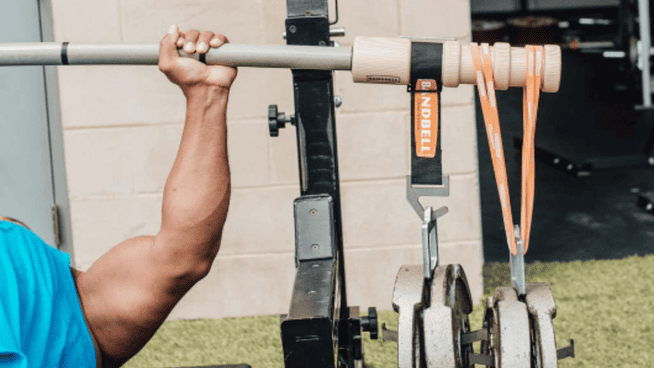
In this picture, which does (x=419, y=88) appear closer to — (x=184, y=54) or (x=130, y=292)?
(x=184, y=54)

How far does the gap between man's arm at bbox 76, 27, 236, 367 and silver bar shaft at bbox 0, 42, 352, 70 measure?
2cm

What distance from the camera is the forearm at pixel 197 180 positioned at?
3.60 ft

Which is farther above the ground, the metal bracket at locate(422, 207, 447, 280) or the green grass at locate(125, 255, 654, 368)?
the metal bracket at locate(422, 207, 447, 280)

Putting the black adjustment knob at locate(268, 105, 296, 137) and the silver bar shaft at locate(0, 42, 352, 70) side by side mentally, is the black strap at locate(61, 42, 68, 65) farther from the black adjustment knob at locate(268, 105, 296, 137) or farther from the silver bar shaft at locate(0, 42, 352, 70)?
the black adjustment knob at locate(268, 105, 296, 137)

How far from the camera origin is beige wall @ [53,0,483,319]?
2512mm

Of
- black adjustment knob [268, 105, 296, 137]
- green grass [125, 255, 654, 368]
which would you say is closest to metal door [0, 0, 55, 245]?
green grass [125, 255, 654, 368]

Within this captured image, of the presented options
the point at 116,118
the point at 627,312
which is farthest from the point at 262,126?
the point at 627,312

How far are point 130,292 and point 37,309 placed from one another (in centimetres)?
14

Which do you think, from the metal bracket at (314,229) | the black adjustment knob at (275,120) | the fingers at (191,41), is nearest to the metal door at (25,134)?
the black adjustment knob at (275,120)

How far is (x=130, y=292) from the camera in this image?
1165mm

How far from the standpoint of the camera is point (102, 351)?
1226 mm

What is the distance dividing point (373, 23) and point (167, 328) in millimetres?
1270

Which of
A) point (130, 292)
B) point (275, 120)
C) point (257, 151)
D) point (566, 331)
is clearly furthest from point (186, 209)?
point (566, 331)

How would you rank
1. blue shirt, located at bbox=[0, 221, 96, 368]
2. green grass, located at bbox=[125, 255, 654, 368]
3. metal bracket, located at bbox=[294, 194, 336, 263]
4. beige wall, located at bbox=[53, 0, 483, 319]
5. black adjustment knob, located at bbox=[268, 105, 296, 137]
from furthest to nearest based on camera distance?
beige wall, located at bbox=[53, 0, 483, 319], green grass, located at bbox=[125, 255, 654, 368], black adjustment knob, located at bbox=[268, 105, 296, 137], metal bracket, located at bbox=[294, 194, 336, 263], blue shirt, located at bbox=[0, 221, 96, 368]
